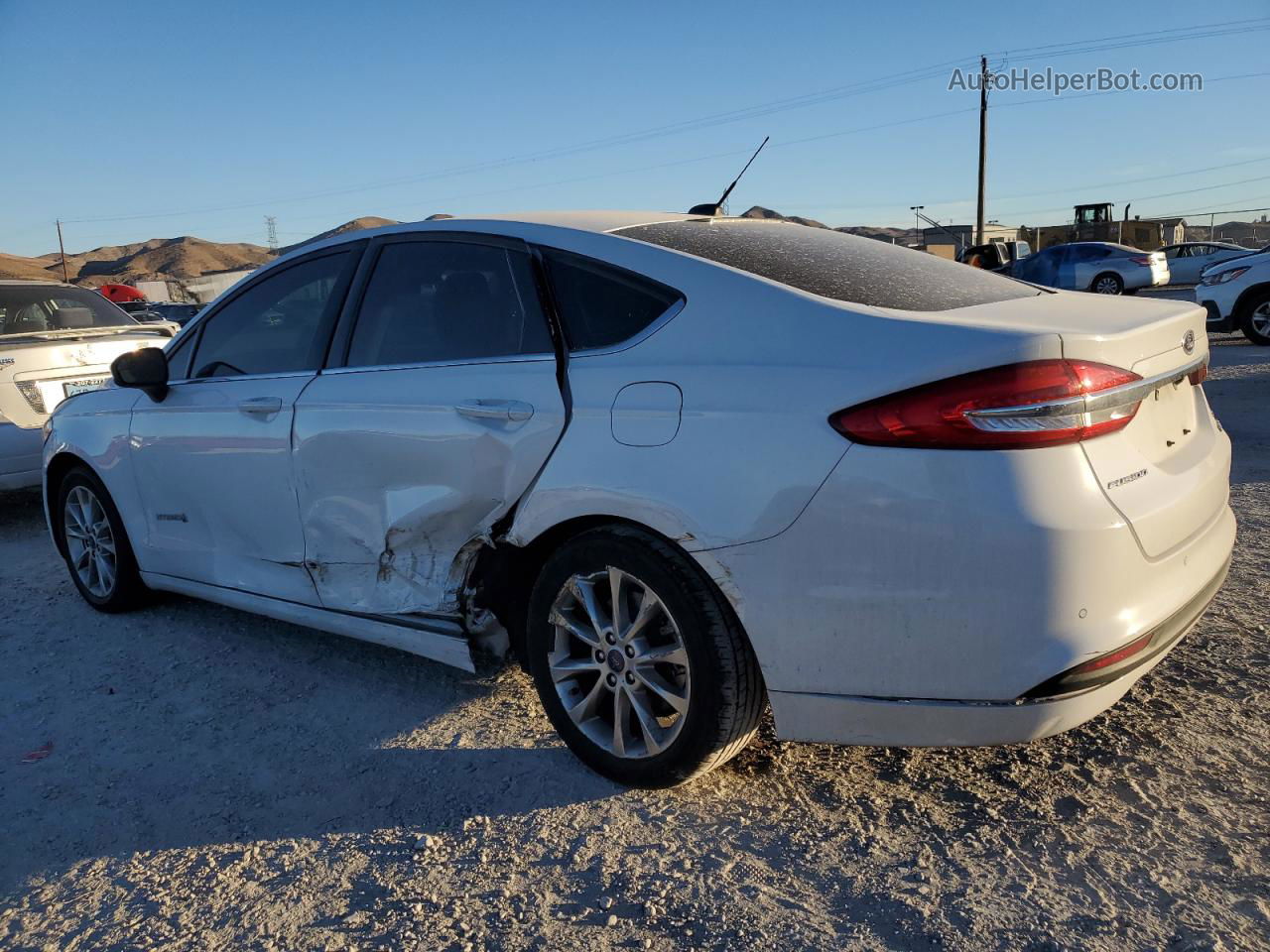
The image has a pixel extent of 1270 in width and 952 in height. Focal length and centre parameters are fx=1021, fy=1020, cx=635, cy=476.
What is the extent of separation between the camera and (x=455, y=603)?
322 cm

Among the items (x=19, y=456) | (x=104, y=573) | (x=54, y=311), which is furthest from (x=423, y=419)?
(x=54, y=311)

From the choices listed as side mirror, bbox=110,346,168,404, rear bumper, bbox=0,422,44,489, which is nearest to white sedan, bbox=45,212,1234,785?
side mirror, bbox=110,346,168,404

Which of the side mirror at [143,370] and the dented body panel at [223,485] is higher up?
the side mirror at [143,370]

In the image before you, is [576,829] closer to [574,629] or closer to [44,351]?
[574,629]

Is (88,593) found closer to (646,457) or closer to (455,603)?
(455,603)

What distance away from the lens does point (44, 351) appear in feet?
22.5

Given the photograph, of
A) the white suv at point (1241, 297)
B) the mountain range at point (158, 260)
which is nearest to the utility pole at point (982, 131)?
the white suv at point (1241, 297)


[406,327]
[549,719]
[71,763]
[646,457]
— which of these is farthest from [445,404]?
[71,763]

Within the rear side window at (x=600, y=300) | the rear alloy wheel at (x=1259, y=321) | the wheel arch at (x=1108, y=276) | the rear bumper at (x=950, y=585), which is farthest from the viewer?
the wheel arch at (x=1108, y=276)

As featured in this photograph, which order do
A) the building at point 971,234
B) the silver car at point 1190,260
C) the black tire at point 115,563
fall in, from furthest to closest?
the building at point 971,234, the silver car at point 1190,260, the black tire at point 115,563

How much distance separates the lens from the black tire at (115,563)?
4.61 m

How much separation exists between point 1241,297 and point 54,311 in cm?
1285

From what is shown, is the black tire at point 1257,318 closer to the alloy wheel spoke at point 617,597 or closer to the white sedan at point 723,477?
the white sedan at point 723,477

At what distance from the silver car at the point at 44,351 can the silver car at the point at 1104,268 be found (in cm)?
2148
